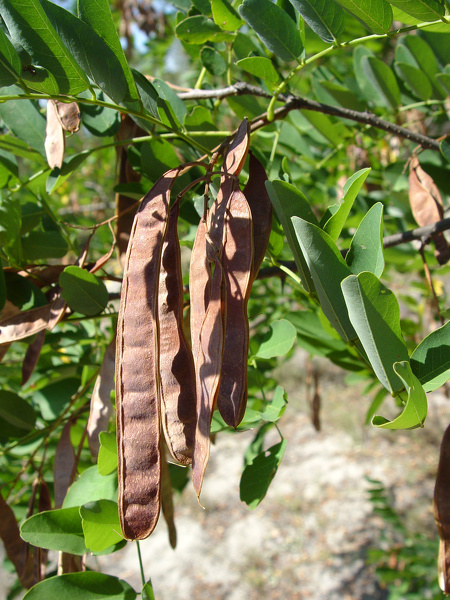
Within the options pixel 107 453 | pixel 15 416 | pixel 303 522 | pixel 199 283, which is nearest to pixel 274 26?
pixel 199 283

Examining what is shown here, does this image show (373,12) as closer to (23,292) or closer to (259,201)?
(259,201)

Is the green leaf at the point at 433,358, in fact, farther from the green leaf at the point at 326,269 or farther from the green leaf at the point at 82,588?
the green leaf at the point at 82,588

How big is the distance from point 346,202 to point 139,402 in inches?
12.5

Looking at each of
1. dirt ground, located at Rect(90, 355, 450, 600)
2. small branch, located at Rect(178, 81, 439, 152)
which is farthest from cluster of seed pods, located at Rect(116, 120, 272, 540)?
dirt ground, located at Rect(90, 355, 450, 600)

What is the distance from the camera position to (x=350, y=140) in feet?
3.97

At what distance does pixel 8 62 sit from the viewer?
0.55 m

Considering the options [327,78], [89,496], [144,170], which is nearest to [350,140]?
[327,78]

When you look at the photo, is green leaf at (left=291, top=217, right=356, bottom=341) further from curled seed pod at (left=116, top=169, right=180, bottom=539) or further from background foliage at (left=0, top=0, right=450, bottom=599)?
curled seed pod at (left=116, top=169, right=180, bottom=539)

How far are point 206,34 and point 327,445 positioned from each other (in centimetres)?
413

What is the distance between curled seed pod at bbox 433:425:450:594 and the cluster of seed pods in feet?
0.96

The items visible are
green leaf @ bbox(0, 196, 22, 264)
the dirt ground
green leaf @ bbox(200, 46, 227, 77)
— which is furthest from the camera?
the dirt ground

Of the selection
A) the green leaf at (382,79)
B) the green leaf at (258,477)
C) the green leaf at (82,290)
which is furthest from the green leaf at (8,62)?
the green leaf at (382,79)

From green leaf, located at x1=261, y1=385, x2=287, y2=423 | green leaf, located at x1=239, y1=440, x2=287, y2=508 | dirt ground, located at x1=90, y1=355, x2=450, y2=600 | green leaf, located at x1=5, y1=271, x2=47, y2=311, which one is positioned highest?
green leaf, located at x1=5, y1=271, x2=47, y2=311

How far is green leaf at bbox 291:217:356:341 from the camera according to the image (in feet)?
1.68
